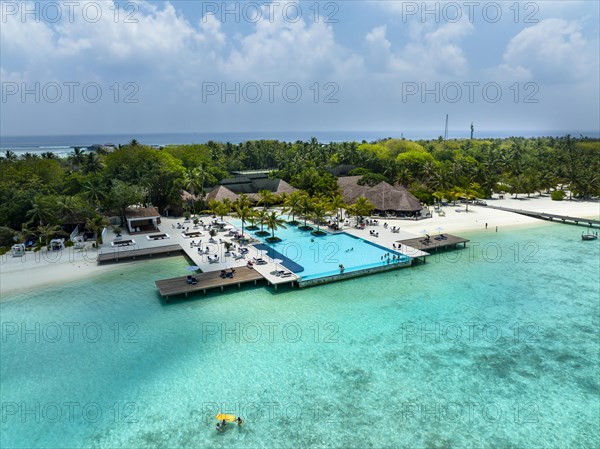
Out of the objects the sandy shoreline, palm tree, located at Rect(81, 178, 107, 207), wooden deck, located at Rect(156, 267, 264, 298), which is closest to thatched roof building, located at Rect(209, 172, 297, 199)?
the sandy shoreline

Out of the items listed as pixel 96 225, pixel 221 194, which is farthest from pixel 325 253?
pixel 221 194

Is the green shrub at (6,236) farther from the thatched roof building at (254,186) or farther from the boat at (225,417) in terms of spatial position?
the boat at (225,417)

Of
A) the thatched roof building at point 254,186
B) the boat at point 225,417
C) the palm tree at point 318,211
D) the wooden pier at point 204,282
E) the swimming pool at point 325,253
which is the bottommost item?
the boat at point 225,417

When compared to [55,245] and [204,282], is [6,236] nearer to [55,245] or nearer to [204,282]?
[55,245]

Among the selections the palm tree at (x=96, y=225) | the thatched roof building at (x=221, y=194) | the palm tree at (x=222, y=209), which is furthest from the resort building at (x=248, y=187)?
the palm tree at (x=96, y=225)

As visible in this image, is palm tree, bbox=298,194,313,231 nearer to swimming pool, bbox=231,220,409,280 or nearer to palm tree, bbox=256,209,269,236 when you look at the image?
swimming pool, bbox=231,220,409,280

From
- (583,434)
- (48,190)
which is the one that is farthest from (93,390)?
(48,190)
